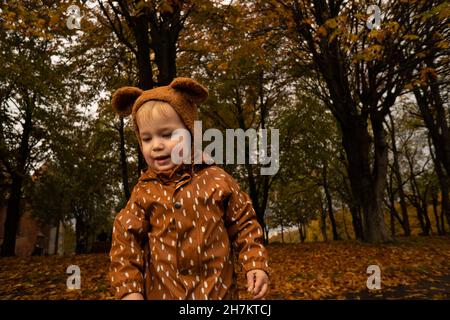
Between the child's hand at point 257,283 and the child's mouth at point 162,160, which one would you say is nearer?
the child's hand at point 257,283

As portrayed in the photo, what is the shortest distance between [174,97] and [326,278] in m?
6.32

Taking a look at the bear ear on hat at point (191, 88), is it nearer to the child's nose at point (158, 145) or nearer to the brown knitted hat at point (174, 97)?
the brown knitted hat at point (174, 97)

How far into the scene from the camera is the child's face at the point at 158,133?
1976mm

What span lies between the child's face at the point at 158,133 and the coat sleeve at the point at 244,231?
0.42 metres

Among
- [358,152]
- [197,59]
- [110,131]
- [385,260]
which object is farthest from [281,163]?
[385,260]

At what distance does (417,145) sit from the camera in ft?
96.1

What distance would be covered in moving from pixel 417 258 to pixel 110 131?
59.3 feet

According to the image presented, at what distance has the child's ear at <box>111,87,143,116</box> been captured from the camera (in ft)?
7.28

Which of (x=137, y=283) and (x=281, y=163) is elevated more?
(x=281, y=163)

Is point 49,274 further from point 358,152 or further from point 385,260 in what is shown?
point 358,152

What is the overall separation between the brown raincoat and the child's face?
0.08m

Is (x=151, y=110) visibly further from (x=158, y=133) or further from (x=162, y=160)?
(x=162, y=160)
